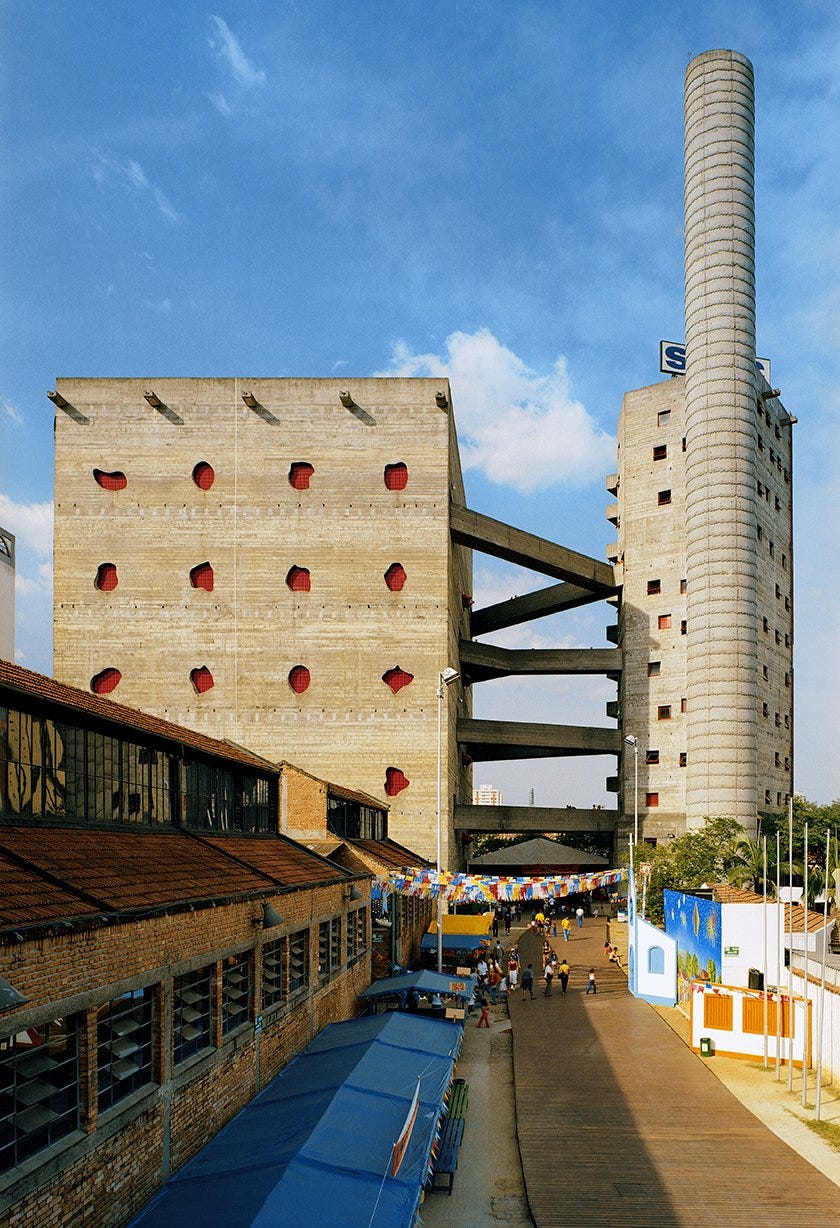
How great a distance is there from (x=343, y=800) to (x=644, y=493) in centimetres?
4503

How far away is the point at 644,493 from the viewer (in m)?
78.2

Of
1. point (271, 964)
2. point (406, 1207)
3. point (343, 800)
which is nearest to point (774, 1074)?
point (271, 964)

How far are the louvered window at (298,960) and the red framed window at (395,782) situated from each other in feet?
129

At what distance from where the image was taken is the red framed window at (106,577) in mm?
64875

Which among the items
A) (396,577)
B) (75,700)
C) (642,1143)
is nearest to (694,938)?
(642,1143)

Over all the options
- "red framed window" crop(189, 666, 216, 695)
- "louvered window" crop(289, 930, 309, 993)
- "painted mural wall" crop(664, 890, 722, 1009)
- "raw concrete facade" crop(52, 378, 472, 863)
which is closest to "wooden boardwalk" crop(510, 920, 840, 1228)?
"painted mural wall" crop(664, 890, 722, 1009)

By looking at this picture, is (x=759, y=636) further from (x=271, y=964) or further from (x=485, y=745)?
(x=271, y=964)

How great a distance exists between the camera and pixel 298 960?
22641 mm

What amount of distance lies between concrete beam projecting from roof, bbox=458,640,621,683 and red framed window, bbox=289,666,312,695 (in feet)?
50.2

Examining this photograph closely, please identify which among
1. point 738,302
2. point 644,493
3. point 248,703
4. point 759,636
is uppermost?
point 738,302

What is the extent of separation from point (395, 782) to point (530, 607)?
2548 cm

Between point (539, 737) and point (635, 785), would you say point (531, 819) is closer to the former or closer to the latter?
point (539, 737)

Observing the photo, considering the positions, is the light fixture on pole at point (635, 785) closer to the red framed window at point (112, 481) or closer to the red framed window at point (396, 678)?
the red framed window at point (396, 678)

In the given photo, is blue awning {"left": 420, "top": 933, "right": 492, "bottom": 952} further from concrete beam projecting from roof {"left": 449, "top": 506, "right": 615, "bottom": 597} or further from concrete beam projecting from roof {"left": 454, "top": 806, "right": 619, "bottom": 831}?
concrete beam projecting from roof {"left": 449, "top": 506, "right": 615, "bottom": 597}
